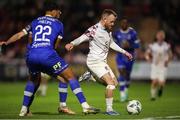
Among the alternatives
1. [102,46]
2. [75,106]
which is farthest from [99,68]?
[75,106]

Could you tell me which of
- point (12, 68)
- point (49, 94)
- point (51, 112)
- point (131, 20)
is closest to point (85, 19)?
point (131, 20)

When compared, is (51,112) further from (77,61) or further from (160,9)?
(160,9)

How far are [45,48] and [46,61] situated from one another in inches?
11.3

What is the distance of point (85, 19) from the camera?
32.8 meters

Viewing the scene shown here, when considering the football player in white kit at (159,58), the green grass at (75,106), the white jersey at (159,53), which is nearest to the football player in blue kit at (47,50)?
the green grass at (75,106)

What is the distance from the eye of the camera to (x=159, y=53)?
2178 cm

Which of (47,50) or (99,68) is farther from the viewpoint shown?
(99,68)

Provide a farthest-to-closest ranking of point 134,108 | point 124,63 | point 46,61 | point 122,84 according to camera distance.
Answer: point 124,63
point 122,84
point 134,108
point 46,61

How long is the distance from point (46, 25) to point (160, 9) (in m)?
20.5

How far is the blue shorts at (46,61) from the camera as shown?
44.4 feet

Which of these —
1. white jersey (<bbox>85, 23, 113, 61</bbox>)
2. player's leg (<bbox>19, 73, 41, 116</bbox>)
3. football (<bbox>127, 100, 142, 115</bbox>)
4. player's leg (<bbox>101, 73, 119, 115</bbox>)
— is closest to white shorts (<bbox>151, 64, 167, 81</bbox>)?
white jersey (<bbox>85, 23, 113, 61</bbox>)

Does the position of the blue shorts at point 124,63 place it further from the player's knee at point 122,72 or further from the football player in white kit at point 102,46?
the football player in white kit at point 102,46

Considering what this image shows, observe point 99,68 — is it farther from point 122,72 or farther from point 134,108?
point 122,72

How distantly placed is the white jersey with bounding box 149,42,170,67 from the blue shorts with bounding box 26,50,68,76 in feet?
28.2
